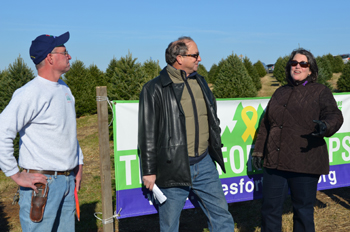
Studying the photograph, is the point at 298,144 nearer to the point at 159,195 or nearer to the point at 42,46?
the point at 159,195

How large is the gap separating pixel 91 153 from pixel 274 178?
7655mm

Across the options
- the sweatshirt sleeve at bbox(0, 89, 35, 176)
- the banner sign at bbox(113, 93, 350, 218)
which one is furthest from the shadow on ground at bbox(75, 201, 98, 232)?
the sweatshirt sleeve at bbox(0, 89, 35, 176)

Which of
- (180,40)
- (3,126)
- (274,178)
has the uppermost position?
(180,40)

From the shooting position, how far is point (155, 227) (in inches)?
187

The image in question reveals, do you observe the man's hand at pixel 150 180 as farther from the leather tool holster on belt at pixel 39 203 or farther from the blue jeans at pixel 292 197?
the blue jeans at pixel 292 197

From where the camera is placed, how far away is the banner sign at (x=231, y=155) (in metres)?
3.59

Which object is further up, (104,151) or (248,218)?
(104,151)

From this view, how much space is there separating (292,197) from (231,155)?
3.31 feet

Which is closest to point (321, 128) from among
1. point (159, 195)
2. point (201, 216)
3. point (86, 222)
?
point (159, 195)

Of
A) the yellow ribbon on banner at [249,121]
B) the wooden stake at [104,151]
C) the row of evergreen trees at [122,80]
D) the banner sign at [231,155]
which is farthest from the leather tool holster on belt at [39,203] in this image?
the row of evergreen trees at [122,80]

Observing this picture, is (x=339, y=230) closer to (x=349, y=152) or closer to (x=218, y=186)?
(x=349, y=152)

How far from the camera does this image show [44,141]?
2.36 meters

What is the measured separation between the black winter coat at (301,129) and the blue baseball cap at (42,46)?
229 cm

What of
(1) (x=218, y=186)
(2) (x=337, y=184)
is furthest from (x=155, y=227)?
(2) (x=337, y=184)
